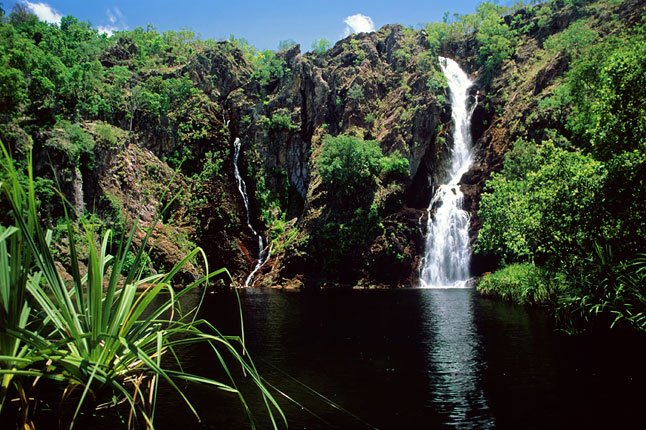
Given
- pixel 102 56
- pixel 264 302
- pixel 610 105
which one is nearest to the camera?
pixel 610 105

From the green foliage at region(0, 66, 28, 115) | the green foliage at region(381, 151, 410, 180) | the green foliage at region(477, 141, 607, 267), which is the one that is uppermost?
the green foliage at region(0, 66, 28, 115)

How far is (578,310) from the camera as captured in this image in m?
16.9

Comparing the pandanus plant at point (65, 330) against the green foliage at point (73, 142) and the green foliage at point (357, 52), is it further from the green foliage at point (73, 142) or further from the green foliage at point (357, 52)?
the green foliage at point (357, 52)

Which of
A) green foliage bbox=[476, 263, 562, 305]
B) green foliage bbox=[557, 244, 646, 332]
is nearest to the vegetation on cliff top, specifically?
green foliage bbox=[476, 263, 562, 305]

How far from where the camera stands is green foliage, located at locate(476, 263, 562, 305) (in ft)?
72.4

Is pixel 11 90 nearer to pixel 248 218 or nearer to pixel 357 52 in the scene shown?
pixel 248 218

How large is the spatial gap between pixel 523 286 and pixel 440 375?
14812mm

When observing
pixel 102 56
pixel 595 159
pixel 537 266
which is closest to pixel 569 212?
pixel 595 159

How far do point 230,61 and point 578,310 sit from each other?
2193 inches

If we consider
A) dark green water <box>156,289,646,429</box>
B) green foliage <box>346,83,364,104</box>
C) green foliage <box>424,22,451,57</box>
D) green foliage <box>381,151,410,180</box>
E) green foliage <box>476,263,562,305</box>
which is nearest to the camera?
dark green water <box>156,289,646,429</box>

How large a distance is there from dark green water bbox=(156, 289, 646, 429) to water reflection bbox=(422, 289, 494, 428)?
0.10 feet

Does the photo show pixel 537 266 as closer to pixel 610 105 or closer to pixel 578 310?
pixel 578 310

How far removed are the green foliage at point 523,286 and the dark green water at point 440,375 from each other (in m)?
1.91

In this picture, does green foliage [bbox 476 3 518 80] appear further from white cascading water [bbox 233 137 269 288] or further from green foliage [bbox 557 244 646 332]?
green foliage [bbox 557 244 646 332]
